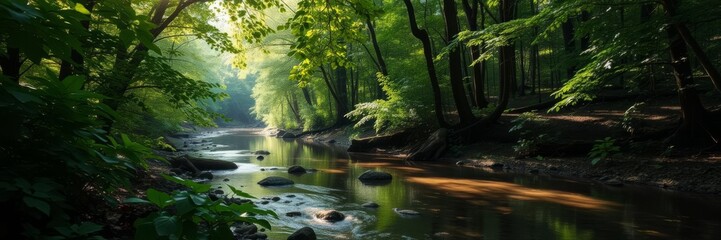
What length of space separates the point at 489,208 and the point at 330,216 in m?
3.03

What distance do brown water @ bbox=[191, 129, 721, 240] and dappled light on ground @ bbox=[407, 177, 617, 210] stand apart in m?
0.02

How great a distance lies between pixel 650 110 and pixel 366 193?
35.0ft

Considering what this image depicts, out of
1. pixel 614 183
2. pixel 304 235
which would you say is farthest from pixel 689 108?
pixel 304 235

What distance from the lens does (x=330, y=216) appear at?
741 centimetres

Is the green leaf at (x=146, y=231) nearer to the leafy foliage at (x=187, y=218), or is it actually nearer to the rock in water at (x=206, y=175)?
the leafy foliage at (x=187, y=218)

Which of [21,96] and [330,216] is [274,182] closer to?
[330,216]

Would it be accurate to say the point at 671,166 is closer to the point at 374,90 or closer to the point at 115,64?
the point at 115,64

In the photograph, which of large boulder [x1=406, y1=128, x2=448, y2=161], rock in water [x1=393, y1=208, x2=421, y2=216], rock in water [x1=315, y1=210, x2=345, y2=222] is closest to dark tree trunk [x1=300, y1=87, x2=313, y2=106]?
large boulder [x1=406, y1=128, x2=448, y2=161]

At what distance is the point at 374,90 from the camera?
3509 cm

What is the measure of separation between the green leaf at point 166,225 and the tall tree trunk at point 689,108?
1159 cm

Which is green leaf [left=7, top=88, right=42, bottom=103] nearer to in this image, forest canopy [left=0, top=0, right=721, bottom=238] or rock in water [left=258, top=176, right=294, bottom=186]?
forest canopy [left=0, top=0, right=721, bottom=238]

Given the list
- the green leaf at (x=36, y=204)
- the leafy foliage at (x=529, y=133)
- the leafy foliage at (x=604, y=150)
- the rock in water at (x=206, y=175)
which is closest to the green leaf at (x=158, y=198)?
the green leaf at (x=36, y=204)

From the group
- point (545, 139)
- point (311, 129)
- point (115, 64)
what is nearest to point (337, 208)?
point (115, 64)

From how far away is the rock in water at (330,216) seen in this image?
24.2 ft
